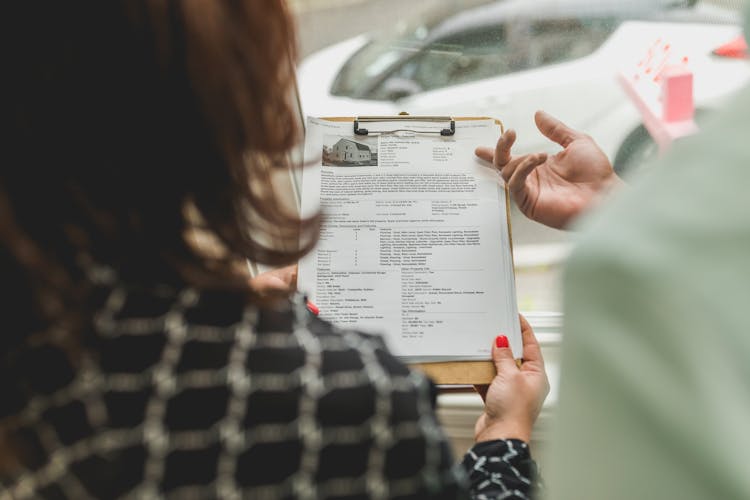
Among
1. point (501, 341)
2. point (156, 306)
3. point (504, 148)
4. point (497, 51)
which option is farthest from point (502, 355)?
point (497, 51)

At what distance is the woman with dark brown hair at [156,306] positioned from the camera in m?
0.39

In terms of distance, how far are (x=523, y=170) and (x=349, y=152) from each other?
10.5 inches

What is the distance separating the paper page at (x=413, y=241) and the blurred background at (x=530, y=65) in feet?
1.00

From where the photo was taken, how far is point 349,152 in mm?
983

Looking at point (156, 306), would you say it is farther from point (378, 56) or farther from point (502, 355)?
point (378, 56)

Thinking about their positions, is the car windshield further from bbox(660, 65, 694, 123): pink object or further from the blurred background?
bbox(660, 65, 694, 123): pink object

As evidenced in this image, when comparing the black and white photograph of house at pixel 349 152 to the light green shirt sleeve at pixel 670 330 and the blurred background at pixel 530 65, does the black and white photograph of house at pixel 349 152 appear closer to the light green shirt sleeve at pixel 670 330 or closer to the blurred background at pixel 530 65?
the blurred background at pixel 530 65

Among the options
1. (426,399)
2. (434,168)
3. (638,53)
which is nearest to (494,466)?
(426,399)

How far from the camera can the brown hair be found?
0.38m

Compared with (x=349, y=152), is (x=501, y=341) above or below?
below

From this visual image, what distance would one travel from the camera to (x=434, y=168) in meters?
0.97

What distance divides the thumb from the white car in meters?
0.56

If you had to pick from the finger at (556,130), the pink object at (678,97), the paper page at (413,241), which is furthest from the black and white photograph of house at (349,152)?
the pink object at (678,97)

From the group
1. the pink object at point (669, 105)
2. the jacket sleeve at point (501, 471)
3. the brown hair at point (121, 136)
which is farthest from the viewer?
the pink object at point (669, 105)
